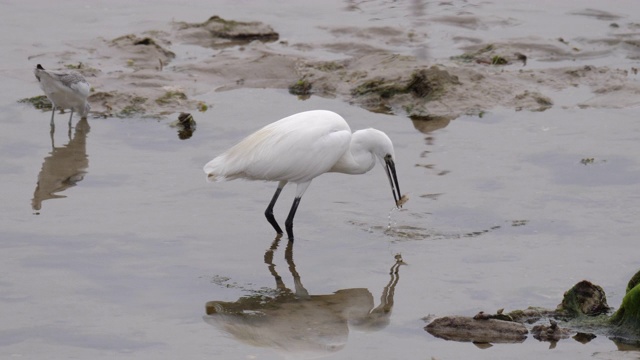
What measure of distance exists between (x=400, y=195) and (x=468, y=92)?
351 cm

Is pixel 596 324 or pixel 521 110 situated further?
pixel 521 110

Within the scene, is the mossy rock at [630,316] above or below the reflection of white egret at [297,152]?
below

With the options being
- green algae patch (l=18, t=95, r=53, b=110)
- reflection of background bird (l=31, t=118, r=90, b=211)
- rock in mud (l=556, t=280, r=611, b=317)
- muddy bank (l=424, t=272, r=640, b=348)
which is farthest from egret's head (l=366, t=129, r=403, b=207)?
green algae patch (l=18, t=95, r=53, b=110)

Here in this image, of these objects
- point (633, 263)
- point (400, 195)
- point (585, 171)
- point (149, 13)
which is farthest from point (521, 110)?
point (149, 13)

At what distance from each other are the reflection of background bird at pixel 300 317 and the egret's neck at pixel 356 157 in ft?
4.47

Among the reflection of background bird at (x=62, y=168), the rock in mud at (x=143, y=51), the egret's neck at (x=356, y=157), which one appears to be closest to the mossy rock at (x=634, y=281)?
the egret's neck at (x=356, y=157)

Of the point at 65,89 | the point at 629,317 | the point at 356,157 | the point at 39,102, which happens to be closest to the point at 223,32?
the point at 39,102

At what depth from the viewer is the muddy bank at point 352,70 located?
12.5 m

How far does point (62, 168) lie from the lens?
1064cm

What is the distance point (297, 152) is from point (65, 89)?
3.78 metres

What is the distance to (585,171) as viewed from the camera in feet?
34.2

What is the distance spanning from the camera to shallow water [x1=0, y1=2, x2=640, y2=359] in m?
7.05

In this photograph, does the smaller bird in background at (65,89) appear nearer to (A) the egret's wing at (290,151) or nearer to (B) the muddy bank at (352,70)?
(B) the muddy bank at (352,70)

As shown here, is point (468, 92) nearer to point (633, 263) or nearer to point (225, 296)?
point (633, 263)
